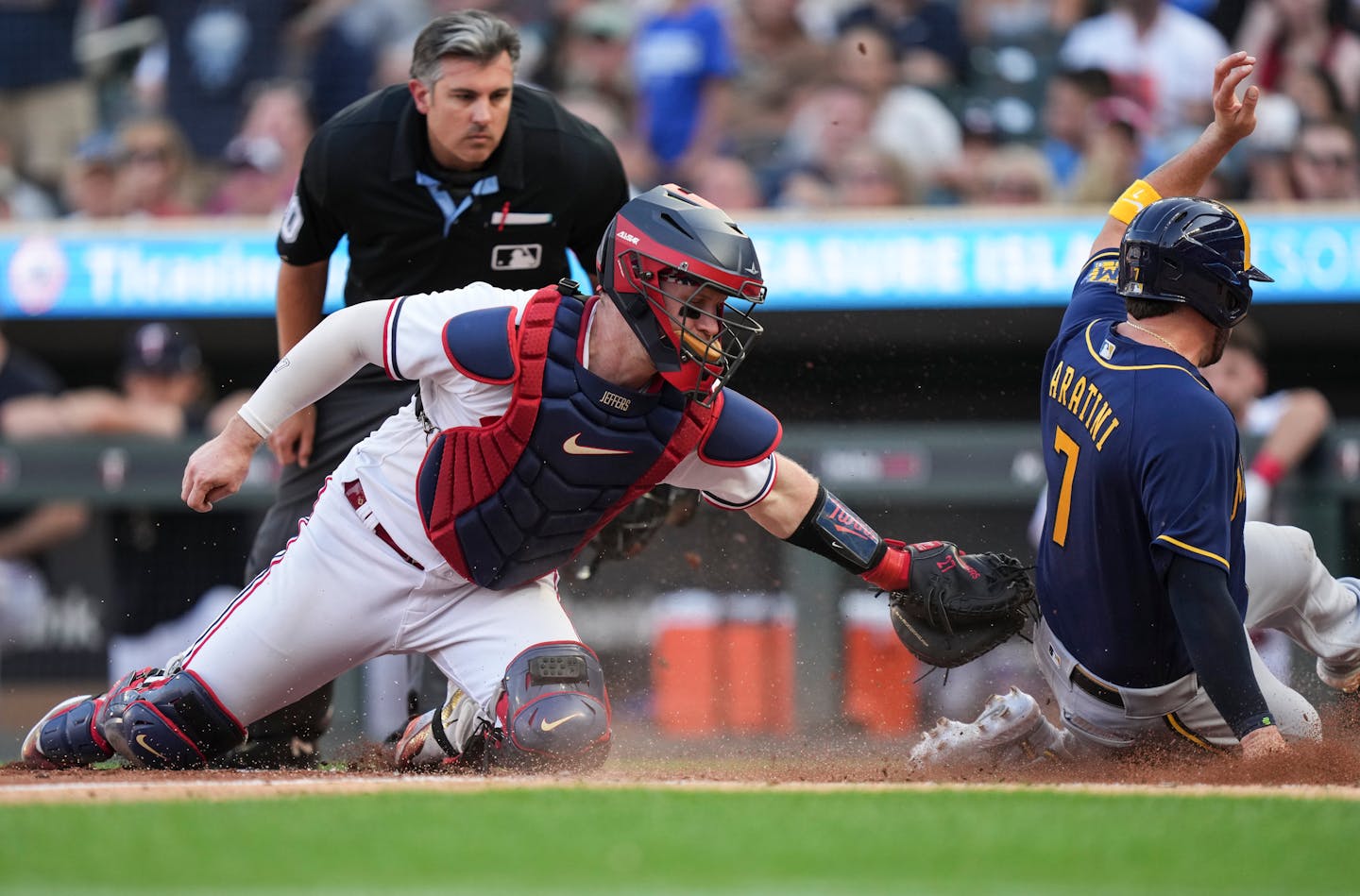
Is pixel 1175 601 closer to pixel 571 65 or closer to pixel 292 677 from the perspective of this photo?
pixel 292 677

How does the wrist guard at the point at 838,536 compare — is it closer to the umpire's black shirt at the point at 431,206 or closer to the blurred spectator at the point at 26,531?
the umpire's black shirt at the point at 431,206

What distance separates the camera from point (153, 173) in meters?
9.40


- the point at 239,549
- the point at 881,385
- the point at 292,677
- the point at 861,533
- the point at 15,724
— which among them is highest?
the point at 861,533

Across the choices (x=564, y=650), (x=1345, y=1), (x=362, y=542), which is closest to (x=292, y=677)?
(x=362, y=542)

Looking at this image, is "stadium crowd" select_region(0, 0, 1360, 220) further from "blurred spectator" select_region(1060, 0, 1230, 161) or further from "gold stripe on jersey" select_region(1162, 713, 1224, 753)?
"gold stripe on jersey" select_region(1162, 713, 1224, 753)

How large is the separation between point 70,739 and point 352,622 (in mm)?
915

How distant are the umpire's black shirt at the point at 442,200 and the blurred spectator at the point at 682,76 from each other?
4.26m

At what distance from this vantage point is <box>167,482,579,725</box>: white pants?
4.50m

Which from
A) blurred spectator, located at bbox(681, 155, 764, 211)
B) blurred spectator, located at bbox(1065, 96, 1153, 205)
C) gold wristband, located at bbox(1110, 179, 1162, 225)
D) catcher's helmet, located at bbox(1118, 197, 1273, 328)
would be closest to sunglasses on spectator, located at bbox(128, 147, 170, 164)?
blurred spectator, located at bbox(681, 155, 764, 211)

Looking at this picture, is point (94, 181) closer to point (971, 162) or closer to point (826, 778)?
point (971, 162)

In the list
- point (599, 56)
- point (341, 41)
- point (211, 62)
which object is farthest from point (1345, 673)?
point (211, 62)

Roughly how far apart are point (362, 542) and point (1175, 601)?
2132 millimetres

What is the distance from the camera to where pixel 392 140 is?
16.8ft

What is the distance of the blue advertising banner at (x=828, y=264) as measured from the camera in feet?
25.9
